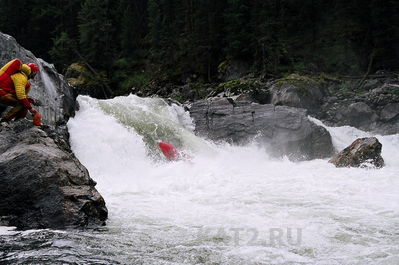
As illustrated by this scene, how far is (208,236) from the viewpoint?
6465 millimetres

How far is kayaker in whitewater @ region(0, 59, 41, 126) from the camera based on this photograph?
29.9ft

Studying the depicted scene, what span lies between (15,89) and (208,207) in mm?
5009

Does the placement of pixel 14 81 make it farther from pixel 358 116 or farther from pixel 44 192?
pixel 358 116

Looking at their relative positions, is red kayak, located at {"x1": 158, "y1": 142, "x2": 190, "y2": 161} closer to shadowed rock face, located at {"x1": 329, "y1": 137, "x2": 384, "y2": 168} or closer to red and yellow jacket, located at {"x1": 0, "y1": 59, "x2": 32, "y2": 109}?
shadowed rock face, located at {"x1": 329, "y1": 137, "x2": 384, "y2": 168}

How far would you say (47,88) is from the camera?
538 inches

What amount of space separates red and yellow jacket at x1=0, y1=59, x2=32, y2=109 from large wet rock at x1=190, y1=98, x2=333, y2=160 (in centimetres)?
966

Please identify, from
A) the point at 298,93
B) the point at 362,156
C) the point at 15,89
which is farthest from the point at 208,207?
the point at 298,93

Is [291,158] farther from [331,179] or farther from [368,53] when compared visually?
[368,53]

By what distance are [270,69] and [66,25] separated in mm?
23592

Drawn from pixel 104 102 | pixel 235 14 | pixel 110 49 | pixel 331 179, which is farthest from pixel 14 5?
pixel 331 179

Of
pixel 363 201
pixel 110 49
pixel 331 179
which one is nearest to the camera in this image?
pixel 363 201

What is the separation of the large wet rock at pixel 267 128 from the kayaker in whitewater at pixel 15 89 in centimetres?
Result: 950

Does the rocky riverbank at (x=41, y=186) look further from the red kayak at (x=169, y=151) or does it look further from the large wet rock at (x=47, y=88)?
the red kayak at (x=169, y=151)

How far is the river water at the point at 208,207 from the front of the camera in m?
5.61
